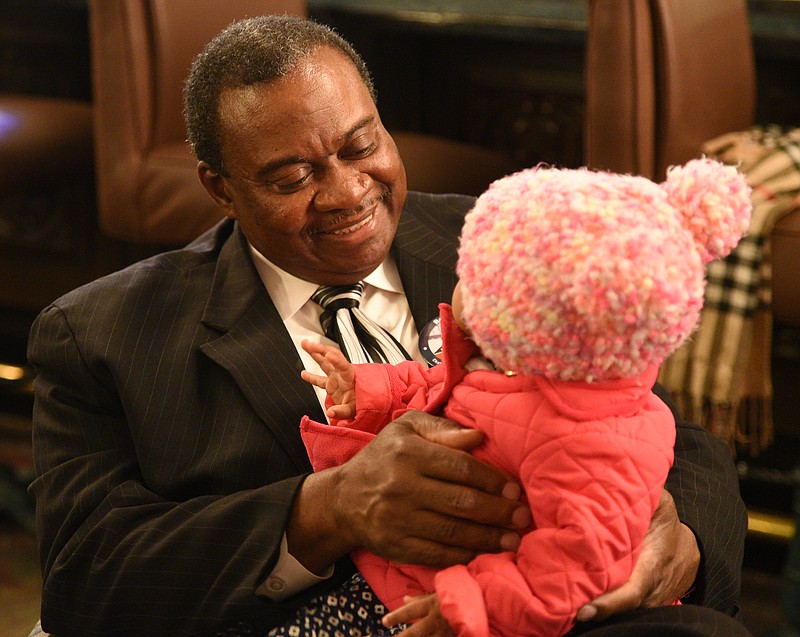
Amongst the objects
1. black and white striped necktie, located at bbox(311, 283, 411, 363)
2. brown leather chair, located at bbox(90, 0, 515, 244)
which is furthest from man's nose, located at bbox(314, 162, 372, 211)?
brown leather chair, located at bbox(90, 0, 515, 244)

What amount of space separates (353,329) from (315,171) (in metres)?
0.24

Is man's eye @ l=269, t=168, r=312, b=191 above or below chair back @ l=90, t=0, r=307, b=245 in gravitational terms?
above

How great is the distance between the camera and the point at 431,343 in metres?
1.58

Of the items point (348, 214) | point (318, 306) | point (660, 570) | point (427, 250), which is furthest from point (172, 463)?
point (660, 570)

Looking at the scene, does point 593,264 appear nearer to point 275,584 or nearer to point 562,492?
point 562,492

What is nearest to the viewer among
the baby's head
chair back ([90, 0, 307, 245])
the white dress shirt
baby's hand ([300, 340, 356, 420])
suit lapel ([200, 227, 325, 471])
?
the baby's head

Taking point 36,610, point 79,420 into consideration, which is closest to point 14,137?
point 36,610

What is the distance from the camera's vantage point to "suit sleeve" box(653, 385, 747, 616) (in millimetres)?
1453

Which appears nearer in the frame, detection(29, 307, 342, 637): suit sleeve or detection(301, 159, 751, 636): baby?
detection(301, 159, 751, 636): baby

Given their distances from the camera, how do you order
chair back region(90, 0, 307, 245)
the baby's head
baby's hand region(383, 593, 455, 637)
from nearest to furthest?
the baby's head, baby's hand region(383, 593, 455, 637), chair back region(90, 0, 307, 245)

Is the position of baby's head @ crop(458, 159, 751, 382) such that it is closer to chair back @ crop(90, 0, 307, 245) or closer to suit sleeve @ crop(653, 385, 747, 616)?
suit sleeve @ crop(653, 385, 747, 616)

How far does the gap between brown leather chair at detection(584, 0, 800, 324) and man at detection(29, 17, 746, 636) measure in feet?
2.98

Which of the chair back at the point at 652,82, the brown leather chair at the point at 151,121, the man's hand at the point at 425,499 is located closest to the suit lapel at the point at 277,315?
the man's hand at the point at 425,499

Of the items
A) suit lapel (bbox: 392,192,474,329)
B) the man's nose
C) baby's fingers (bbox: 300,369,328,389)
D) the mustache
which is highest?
the man's nose
